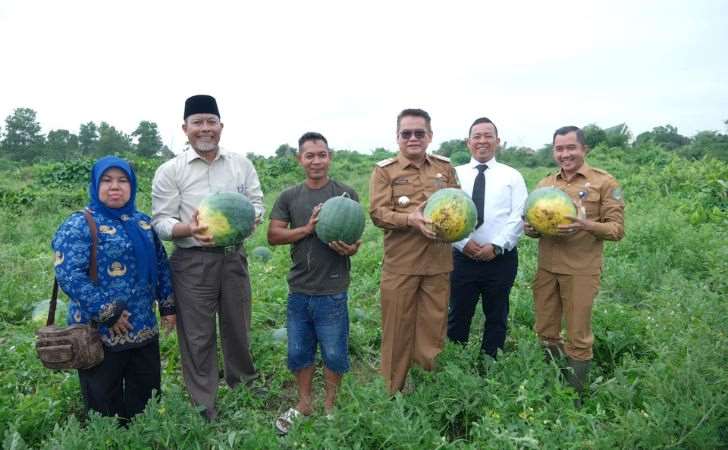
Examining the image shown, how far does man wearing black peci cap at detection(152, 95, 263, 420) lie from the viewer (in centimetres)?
369

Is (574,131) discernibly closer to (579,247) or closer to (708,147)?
(579,247)

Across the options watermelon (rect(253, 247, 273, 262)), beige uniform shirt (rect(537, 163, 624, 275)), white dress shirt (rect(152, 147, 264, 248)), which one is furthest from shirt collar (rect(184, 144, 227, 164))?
watermelon (rect(253, 247, 273, 262))

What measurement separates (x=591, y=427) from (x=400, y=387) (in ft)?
4.81

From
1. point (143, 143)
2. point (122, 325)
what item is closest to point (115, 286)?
point (122, 325)

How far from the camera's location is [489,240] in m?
4.17

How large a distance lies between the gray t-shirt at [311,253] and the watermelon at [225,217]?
0.29 metres

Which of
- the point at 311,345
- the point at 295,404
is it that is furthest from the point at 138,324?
the point at 295,404

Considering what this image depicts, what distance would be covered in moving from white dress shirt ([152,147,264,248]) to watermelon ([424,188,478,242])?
1289mm

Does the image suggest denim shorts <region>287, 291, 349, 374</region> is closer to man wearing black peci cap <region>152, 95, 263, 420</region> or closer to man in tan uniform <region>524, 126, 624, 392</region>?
man wearing black peci cap <region>152, 95, 263, 420</region>

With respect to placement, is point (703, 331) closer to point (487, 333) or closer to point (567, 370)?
point (567, 370)

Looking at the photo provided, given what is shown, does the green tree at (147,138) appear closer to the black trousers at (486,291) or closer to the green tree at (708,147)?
the green tree at (708,147)

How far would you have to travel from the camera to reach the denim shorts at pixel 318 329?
12.1 ft

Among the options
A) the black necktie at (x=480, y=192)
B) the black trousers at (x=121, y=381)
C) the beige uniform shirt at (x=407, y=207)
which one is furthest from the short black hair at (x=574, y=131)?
the black trousers at (x=121, y=381)

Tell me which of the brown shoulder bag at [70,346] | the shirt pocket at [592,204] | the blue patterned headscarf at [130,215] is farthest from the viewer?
the shirt pocket at [592,204]
